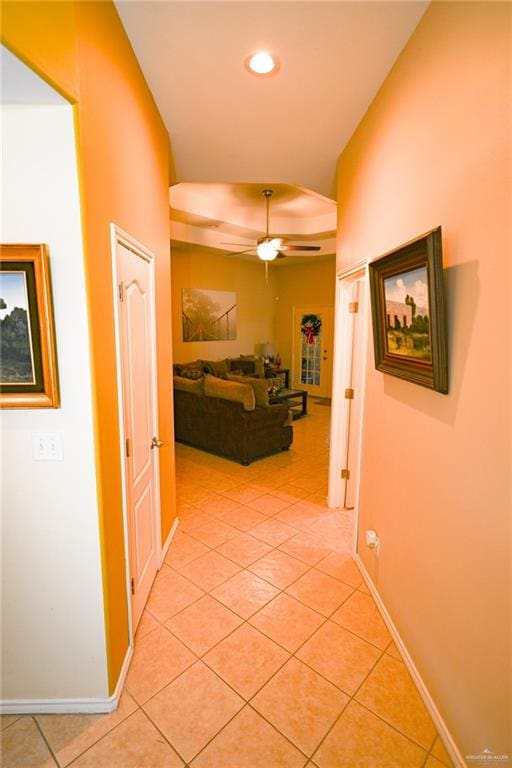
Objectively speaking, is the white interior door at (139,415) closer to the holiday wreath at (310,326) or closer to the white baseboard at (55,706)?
the white baseboard at (55,706)

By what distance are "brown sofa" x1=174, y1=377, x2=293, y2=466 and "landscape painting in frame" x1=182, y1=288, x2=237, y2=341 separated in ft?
7.62

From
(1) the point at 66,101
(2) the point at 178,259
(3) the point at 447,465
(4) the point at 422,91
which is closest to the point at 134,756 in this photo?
(3) the point at 447,465

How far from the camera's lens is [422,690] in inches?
66.2

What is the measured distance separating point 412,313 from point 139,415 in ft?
5.02

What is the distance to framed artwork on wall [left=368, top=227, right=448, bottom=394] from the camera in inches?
56.1

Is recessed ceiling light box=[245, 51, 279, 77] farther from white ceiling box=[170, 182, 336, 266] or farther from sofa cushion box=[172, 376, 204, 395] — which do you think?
sofa cushion box=[172, 376, 204, 395]

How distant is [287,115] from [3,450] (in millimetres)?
2586

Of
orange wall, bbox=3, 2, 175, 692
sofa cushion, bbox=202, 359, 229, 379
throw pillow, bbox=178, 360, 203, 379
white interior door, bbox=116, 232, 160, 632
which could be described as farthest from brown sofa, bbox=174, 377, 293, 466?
orange wall, bbox=3, 2, 175, 692

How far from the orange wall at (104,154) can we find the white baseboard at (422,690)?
139cm

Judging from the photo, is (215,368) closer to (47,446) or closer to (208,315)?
(208,315)

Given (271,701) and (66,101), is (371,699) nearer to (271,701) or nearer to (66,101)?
(271,701)

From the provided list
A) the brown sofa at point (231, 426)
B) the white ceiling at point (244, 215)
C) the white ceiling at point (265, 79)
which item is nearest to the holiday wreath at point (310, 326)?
the white ceiling at point (244, 215)

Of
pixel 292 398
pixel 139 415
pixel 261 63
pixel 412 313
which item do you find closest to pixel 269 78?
pixel 261 63

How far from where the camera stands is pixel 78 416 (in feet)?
4.80
